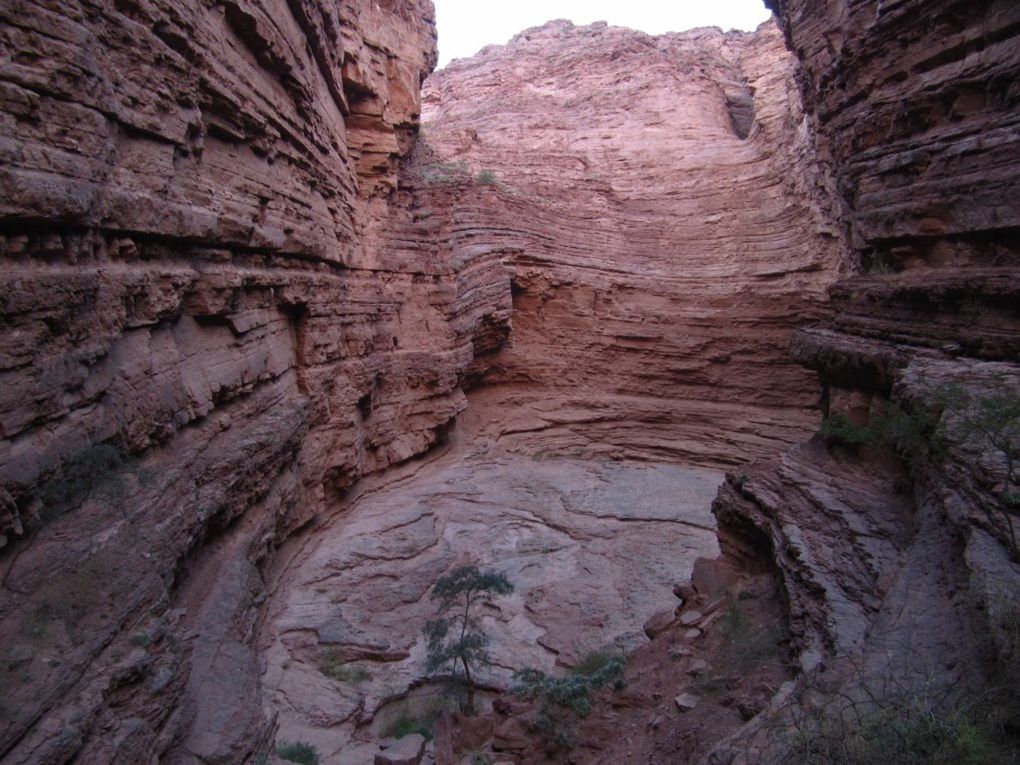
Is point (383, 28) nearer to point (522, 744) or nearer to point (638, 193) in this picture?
point (638, 193)

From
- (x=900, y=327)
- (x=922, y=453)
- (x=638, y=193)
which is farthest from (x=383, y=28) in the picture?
(x=922, y=453)

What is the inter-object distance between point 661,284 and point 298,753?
1390 cm

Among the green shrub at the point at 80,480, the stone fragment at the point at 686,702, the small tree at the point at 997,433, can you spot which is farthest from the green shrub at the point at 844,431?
the green shrub at the point at 80,480

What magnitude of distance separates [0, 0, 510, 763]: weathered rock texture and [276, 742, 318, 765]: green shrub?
113 centimetres

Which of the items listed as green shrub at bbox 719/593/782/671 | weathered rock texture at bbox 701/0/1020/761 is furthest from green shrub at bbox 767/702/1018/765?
green shrub at bbox 719/593/782/671

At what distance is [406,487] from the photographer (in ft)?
45.0

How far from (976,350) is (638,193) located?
14512mm

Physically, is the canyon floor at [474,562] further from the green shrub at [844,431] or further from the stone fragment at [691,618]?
the green shrub at [844,431]

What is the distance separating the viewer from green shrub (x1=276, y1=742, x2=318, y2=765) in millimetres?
6352


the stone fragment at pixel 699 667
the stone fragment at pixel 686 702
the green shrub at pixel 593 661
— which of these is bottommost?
the green shrub at pixel 593 661

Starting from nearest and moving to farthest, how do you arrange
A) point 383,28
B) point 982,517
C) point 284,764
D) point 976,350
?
point 982,517 < point 284,764 < point 976,350 < point 383,28

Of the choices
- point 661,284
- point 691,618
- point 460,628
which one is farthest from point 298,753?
point 661,284

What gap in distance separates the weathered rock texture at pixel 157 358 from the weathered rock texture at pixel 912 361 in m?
3.97

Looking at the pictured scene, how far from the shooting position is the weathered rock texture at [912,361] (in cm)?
415
